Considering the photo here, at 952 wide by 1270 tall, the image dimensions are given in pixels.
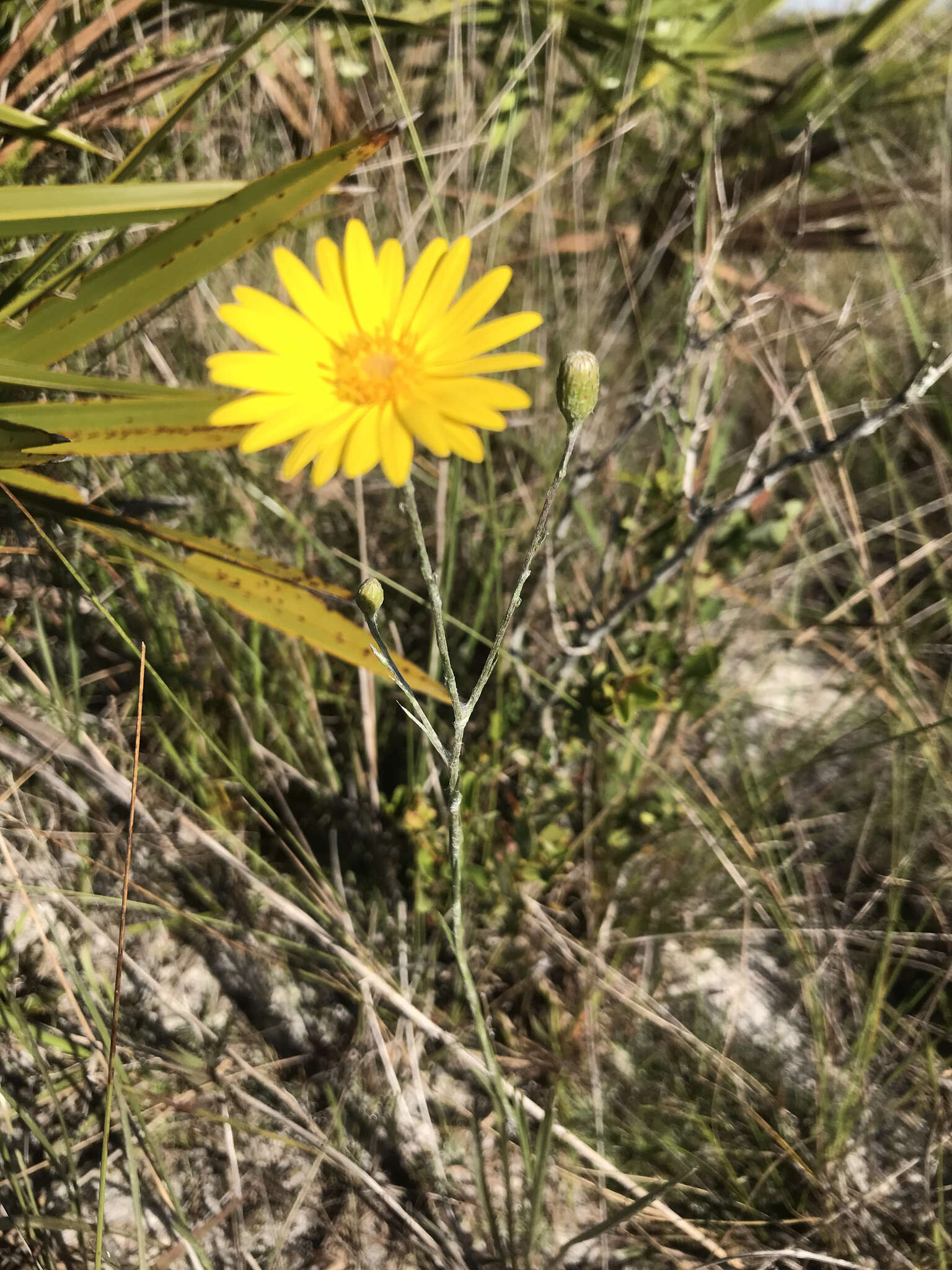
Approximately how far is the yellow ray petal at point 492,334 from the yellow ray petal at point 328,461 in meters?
0.12

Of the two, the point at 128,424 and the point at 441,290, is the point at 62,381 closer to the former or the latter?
the point at 128,424

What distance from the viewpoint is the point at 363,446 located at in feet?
1.76

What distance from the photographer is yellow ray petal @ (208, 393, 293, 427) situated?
0.55 meters

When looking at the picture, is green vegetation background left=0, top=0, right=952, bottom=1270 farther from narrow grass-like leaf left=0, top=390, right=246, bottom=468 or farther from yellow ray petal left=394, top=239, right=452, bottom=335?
yellow ray petal left=394, top=239, right=452, bottom=335

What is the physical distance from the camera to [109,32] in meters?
1.07

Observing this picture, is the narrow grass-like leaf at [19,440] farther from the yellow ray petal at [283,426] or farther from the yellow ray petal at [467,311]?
the yellow ray petal at [467,311]

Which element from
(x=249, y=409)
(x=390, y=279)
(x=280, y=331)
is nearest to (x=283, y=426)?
(x=249, y=409)

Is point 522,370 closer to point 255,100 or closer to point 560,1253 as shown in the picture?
point 255,100

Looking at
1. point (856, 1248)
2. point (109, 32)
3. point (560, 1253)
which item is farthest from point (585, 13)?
point (856, 1248)

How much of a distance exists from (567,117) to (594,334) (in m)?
0.41

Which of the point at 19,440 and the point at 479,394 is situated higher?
the point at 19,440

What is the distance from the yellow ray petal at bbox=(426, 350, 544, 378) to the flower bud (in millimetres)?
169

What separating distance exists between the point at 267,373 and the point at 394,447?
0.15m

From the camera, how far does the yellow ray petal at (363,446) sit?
50cm
